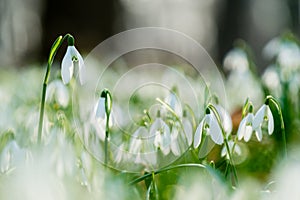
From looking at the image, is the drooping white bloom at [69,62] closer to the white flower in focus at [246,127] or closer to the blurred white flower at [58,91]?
the white flower in focus at [246,127]

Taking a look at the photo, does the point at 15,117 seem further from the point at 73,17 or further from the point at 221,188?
the point at 73,17

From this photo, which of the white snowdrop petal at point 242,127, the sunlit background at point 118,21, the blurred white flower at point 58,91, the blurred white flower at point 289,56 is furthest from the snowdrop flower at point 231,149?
the sunlit background at point 118,21

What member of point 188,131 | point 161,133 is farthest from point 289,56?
point 161,133

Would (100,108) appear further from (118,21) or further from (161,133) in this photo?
(118,21)

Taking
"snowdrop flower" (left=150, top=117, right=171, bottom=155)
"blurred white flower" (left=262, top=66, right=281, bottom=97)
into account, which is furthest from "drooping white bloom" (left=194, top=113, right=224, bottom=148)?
"blurred white flower" (left=262, top=66, right=281, bottom=97)

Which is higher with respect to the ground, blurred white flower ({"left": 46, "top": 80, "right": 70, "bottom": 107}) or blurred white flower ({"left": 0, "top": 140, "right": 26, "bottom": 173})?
blurred white flower ({"left": 46, "top": 80, "right": 70, "bottom": 107})

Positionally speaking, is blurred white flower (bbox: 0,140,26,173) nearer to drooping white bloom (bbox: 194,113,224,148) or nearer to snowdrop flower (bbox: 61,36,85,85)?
snowdrop flower (bbox: 61,36,85,85)
